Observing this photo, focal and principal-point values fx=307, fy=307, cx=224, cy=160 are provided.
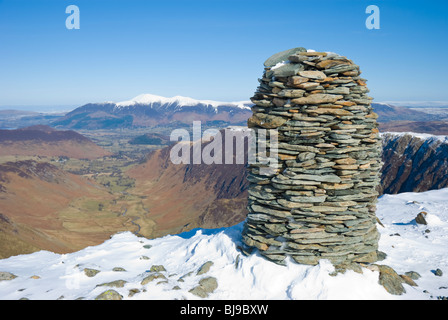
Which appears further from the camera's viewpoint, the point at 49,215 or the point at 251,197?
the point at 49,215

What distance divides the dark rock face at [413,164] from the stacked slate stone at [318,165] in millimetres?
68639

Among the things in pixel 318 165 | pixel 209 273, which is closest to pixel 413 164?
pixel 318 165

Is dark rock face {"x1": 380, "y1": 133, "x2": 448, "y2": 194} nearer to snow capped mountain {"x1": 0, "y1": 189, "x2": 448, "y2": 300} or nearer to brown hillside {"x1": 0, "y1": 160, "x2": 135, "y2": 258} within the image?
snow capped mountain {"x1": 0, "y1": 189, "x2": 448, "y2": 300}

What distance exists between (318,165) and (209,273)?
20.2 ft

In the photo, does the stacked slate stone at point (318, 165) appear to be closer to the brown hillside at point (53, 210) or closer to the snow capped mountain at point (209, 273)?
the snow capped mountain at point (209, 273)

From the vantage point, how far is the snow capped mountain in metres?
10.9

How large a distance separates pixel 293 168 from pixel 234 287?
5.08 m

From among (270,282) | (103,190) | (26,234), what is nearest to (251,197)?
(270,282)

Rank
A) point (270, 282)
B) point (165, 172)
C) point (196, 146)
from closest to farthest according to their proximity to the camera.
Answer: point (270, 282) < point (196, 146) < point (165, 172)

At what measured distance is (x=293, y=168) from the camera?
39.8ft

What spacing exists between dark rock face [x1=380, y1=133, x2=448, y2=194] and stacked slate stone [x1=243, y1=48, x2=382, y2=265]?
6864cm

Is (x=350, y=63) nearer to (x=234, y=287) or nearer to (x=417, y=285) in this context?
(x=417, y=285)

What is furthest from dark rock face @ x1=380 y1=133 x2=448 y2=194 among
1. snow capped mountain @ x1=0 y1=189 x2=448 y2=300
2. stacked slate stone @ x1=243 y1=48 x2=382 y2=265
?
stacked slate stone @ x1=243 y1=48 x2=382 y2=265

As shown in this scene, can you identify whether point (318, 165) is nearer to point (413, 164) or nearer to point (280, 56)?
point (280, 56)
